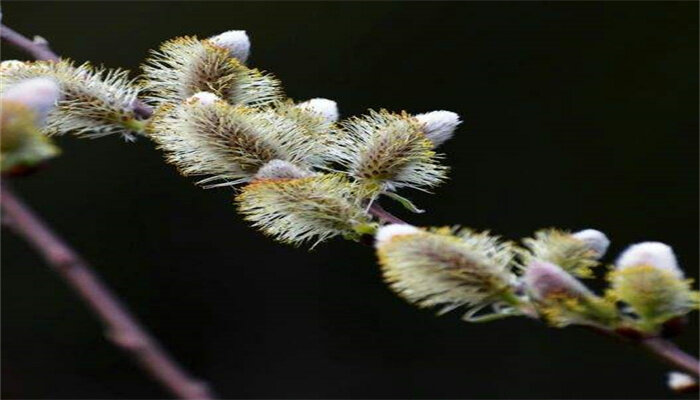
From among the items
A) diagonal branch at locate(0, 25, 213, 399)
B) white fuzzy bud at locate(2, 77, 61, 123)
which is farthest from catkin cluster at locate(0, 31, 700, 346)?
diagonal branch at locate(0, 25, 213, 399)

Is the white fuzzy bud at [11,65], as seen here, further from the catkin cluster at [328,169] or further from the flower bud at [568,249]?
the flower bud at [568,249]

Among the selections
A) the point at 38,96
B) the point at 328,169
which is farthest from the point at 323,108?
the point at 38,96

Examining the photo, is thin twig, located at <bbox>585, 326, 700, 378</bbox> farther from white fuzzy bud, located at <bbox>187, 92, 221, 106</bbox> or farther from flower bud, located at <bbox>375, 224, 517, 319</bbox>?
white fuzzy bud, located at <bbox>187, 92, 221, 106</bbox>

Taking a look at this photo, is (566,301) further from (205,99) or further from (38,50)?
(38,50)

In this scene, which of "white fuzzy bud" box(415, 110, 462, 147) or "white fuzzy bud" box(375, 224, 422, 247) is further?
"white fuzzy bud" box(415, 110, 462, 147)

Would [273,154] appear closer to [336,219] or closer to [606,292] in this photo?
[336,219]
